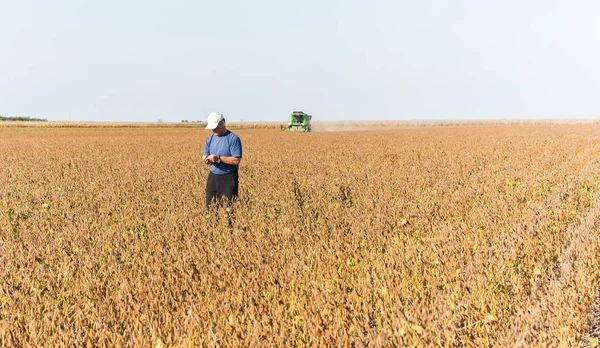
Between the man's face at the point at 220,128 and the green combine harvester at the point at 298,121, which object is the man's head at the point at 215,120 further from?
the green combine harvester at the point at 298,121

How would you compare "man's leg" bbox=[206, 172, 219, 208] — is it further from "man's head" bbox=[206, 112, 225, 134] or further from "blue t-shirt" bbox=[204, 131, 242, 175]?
"man's head" bbox=[206, 112, 225, 134]

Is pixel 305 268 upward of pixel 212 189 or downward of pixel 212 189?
downward

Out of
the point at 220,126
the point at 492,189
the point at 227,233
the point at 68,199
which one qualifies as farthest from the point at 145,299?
the point at 492,189

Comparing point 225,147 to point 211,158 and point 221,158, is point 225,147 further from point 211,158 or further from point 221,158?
point 211,158

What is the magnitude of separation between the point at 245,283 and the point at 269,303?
57cm

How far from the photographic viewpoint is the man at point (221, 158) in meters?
6.17

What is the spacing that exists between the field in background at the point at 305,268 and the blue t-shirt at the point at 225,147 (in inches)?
29.2

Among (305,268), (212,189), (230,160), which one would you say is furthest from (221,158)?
(305,268)

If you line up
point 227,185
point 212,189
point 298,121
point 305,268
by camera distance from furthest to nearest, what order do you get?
1. point 298,121
2. point 212,189
3. point 227,185
4. point 305,268

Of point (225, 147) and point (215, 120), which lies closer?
point (215, 120)

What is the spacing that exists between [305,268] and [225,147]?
2874 millimetres

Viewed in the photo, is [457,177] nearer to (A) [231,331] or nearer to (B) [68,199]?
(B) [68,199]

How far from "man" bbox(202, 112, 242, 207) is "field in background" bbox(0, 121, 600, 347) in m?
0.48

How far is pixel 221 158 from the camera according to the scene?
6.34 meters
